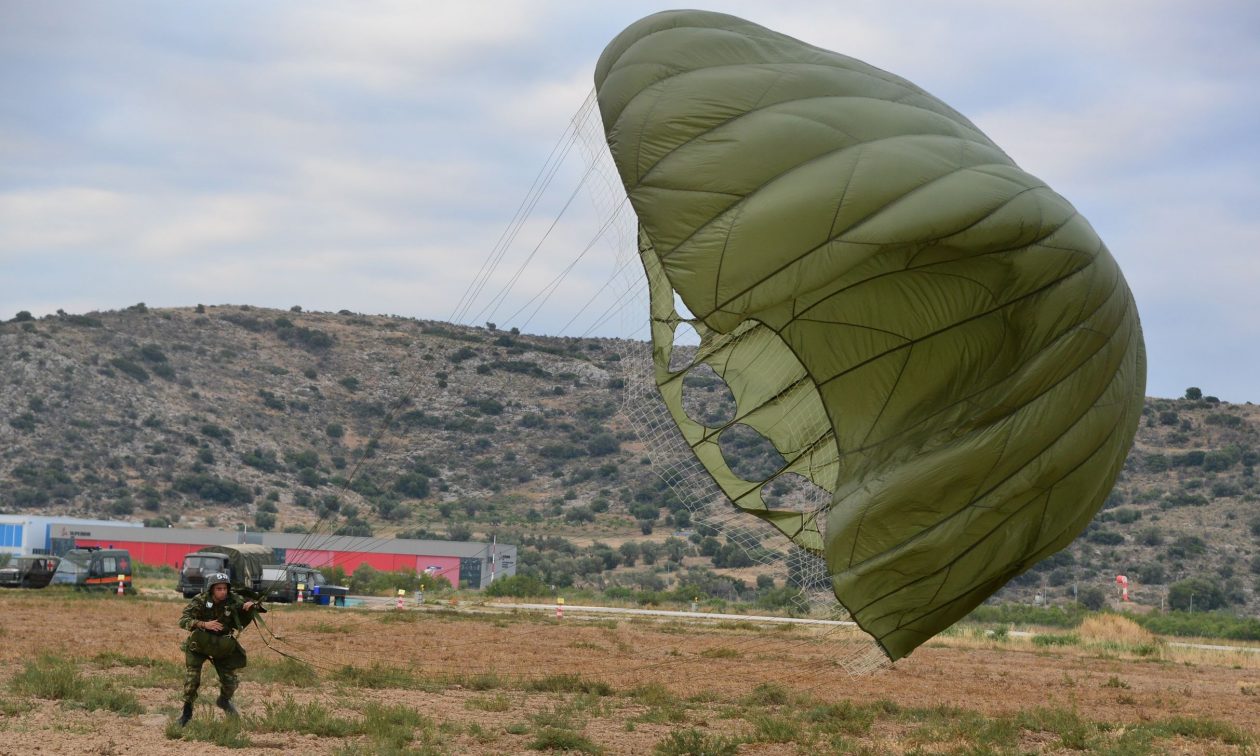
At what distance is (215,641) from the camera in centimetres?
1357

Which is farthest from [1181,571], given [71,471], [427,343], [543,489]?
[71,471]

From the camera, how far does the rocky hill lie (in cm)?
6931

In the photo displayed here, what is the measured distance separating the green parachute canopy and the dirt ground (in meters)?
2.27

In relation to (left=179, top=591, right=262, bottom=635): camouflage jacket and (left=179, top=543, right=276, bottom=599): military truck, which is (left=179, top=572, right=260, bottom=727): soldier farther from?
(left=179, top=543, right=276, bottom=599): military truck

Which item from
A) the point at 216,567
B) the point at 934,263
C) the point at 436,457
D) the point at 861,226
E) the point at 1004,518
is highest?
the point at 436,457

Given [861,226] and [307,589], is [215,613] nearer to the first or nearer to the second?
[861,226]

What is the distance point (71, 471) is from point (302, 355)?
24966 millimetres

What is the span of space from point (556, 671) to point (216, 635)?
361 inches

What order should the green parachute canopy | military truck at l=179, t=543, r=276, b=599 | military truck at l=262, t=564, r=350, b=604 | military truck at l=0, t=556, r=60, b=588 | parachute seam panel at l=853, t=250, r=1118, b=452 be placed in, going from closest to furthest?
the green parachute canopy < parachute seam panel at l=853, t=250, r=1118, b=452 < military truck at l=179, t=543, r=276, b=599 < military truck at l=0, t=556, r=60, b=588 < military truck at l=262, t=564, r=350, b=604

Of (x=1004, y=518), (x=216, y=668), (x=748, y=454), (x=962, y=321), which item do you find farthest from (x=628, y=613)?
(x=962, y=321)

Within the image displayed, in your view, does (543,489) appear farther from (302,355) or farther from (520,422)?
(302,355)

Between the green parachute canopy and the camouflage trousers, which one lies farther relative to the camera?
the camouflage trousers

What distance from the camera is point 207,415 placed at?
3492 inches

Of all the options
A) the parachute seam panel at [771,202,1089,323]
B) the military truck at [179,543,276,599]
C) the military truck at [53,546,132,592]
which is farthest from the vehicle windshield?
the parachute seam panel at [771,202,1089,323]
